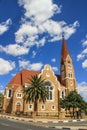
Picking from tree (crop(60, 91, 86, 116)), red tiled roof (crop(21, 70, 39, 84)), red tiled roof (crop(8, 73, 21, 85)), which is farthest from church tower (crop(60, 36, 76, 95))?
tree (crop(60, 91, 86, 116))

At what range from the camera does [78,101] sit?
59.6 metres

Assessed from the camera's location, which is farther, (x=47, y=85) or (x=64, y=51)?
(x=64, y=51)

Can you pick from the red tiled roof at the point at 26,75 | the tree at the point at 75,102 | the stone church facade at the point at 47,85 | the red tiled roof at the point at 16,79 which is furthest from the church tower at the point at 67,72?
the tree at the point at 75,102

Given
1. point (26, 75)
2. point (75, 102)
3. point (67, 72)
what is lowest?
point (75, 102)

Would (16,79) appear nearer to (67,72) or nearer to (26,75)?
(26,75)

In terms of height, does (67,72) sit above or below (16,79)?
above

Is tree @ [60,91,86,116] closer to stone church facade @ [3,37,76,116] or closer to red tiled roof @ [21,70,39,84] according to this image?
stone church facade @ [3,37,76,116]

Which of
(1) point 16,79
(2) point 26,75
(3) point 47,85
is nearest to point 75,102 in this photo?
(3) point 47,85

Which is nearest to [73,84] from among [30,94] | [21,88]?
[21,88]

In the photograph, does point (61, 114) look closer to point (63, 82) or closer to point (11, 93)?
point (11, 93)

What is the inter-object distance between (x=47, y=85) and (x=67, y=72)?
1004 cm

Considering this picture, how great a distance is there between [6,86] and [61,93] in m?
→ 19.9

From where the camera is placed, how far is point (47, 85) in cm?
7625

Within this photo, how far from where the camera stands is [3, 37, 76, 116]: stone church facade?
70625 millimetres
